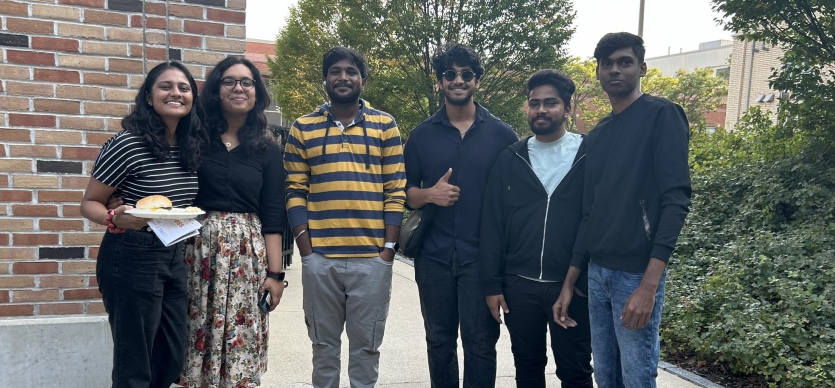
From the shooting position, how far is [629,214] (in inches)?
104

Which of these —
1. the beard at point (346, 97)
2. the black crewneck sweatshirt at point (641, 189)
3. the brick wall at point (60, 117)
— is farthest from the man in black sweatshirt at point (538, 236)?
the brick wall at point (60, 117)

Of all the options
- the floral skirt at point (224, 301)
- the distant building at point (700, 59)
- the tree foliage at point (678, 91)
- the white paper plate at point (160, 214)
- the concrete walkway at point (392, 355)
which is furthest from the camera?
the distant building at point (700, 59)

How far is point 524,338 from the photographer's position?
10.2ft

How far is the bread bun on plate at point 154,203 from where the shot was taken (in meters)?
2.56

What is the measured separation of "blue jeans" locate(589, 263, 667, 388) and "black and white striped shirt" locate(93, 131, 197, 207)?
1.98 m

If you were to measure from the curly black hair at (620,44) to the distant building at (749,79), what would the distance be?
72.9 ft

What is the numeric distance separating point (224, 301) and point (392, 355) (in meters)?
2.06

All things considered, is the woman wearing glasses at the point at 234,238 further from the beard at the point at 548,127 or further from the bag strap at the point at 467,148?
the beard at the point at 548,127

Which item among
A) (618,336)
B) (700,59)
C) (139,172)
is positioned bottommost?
(618,336)

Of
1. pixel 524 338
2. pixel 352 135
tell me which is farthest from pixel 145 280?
pixel 524 338

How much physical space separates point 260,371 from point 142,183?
1140mm

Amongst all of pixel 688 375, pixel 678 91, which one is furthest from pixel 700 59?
pixel 688 375

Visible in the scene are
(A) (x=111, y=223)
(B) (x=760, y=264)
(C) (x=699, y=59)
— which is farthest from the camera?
(C) (x=699, y=59)

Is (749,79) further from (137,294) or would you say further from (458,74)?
(137,294)
